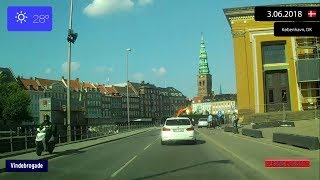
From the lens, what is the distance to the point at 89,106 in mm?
183625

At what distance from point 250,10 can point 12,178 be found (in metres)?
50.9

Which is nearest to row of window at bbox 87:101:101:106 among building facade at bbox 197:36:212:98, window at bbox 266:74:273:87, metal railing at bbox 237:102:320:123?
building facade at bbox 197:36:212:98

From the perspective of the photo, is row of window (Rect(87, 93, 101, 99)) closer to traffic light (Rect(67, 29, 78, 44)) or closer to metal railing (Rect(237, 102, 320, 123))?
metal railing (Rect(237, 102, 320, 123))

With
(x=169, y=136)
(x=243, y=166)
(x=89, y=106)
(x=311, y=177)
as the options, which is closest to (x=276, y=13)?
(x=311, y=177)

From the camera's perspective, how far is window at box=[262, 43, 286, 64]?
6131cm

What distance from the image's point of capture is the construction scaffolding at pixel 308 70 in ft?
189

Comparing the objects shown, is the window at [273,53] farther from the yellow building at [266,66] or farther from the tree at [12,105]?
the tree at [12,105]

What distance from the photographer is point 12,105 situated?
101 meters

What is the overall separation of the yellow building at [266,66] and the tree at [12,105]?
2140 inches

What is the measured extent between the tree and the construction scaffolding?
201 feet

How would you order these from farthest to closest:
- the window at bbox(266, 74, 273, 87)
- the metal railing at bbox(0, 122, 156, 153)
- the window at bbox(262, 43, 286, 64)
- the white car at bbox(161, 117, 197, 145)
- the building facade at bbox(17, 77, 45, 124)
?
the building facade at bbox(17, 77, 45, 124)
the window at bbox(266, 74, 273, 87)
the window at bbox(262, 43, 286, 64)
the white car at bbox(161, 117, 197, 145)
the metal railing at bbox(0, 122, 156, 153)

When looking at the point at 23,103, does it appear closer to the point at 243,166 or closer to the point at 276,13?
the point at 243,166

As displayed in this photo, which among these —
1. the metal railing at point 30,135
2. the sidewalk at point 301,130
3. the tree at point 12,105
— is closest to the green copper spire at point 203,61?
the tree at point 12,105

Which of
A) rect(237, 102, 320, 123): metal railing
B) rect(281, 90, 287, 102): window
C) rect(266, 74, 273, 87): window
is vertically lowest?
rect(237, 102, 320, 123): metal railing
